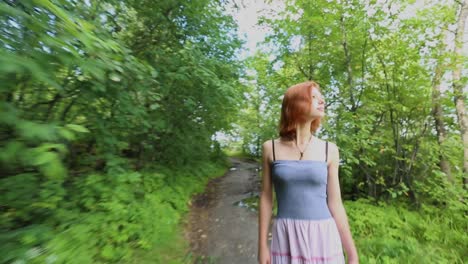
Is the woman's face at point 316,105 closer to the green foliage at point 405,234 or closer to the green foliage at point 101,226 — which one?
the green foliage at point 101,226

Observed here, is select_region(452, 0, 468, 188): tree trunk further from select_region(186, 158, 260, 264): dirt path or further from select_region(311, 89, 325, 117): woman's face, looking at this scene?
select_region(311, 89, 325, 117): woman's face

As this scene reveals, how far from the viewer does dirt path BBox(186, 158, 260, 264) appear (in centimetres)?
390

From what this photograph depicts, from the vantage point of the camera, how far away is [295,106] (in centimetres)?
160

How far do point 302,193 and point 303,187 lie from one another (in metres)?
0.04

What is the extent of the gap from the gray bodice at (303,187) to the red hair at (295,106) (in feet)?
0.79

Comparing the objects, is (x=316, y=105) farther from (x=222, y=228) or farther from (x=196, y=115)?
(x=196, y=115)

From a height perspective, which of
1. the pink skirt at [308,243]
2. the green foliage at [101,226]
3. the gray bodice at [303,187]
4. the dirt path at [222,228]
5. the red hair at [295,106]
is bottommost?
the dirt path at [222,228]

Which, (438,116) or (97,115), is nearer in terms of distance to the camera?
(97,115)

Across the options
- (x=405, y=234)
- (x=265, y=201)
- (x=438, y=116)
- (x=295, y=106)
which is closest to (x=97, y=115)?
(x=265, y=201)

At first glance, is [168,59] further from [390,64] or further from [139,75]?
[390,64]

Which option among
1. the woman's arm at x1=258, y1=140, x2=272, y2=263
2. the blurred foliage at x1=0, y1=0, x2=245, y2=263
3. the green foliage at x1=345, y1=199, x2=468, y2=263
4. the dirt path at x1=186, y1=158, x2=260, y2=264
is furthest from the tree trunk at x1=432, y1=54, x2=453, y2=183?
the woman's arm at x1=258, y1=140, x2=272, y2=263

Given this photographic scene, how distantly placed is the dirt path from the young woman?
8.33ft

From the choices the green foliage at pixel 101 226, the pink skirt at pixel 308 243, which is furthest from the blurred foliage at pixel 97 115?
the pink skirt at pixel 308 243

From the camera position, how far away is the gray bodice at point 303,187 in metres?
1.52
